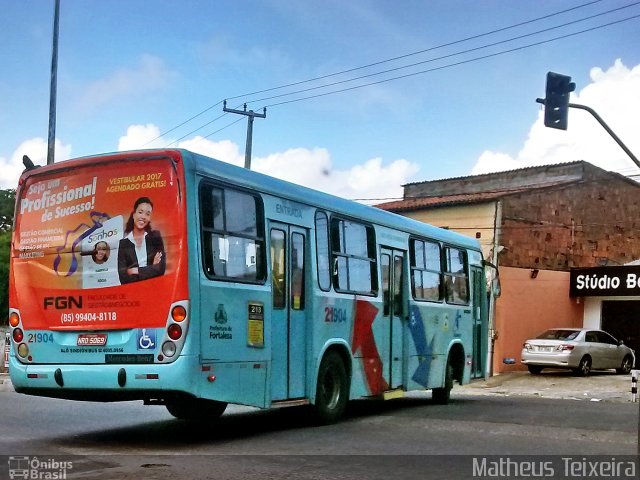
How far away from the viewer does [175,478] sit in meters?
7.61

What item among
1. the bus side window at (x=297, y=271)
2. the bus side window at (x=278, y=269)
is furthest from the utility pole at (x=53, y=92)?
the bus side window at (x=278, y=269)

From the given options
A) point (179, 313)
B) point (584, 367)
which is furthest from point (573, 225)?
point (179, 313)

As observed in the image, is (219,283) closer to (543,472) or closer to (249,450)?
(249,450)

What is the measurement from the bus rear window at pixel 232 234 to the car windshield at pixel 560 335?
1870cm

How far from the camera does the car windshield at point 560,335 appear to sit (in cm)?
2714

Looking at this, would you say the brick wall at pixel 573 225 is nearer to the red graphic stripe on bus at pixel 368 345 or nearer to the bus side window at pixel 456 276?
the bus side window at pixel 456 276

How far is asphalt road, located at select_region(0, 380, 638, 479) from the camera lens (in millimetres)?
8312

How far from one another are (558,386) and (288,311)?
49.6 ft

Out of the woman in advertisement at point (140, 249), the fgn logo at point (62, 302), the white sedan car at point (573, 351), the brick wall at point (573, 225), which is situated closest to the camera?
the woman in advertisement at point (140, 249)

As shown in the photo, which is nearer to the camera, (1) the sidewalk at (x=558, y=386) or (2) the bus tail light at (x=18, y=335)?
(2) the bus tail light at (x=18, y=335)

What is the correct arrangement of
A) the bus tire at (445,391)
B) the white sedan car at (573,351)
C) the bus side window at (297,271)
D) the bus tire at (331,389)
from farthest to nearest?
1. the white sedan car at (573,351)
2. the bus tire at (445,391)
3. the bus tire at (331,389)
4. the bus side window at (297,271)

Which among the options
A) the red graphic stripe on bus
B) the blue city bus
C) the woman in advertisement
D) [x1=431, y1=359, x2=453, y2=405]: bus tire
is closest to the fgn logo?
the blue city bus

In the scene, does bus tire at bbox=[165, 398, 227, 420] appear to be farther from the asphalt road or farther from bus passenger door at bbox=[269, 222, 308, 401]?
bus passenger door at bbox=[269, 222, 308, 401]

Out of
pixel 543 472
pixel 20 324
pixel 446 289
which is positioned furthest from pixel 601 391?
pixel 20 324
